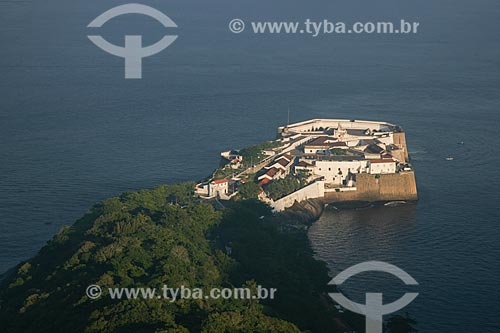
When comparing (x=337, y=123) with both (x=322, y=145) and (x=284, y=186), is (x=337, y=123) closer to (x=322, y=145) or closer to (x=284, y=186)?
(x=322, y=145)

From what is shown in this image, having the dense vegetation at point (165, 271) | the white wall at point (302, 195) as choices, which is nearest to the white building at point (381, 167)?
the white wall at point (302, 195)

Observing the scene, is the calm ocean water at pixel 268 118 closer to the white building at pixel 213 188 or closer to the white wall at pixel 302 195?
the white wall at pixel 302 195

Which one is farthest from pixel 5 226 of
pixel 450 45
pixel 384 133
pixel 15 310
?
pixel 450 45

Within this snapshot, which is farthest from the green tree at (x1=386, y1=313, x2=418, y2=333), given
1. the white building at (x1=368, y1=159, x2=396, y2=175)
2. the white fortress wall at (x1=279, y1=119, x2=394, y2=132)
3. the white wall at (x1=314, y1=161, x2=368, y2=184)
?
the white fortress wall at (x1=279, y1=119, x2=394, y2=132)

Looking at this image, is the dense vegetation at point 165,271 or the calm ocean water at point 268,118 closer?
the dense vegetation at point 165,271

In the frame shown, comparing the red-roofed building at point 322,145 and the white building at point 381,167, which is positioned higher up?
the red-roofed building at point 322,145

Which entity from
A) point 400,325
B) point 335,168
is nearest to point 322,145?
point 335,168

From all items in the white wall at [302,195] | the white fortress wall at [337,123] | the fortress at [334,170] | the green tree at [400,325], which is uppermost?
the white fortress wall at [337,123]
